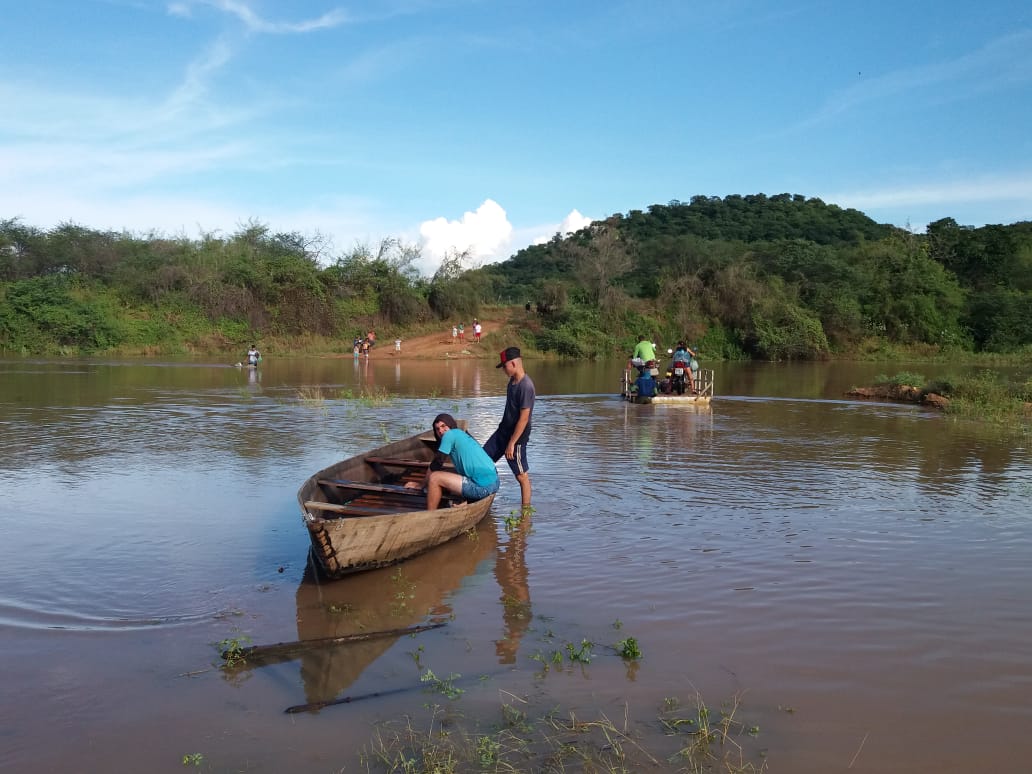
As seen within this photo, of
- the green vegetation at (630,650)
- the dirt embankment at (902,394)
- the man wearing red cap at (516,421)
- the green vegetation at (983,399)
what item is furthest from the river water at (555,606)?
the dirt embankment at (902,394)

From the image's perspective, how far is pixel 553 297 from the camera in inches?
1704

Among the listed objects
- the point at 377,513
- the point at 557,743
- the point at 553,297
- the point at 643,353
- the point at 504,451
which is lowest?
the point at 557,743

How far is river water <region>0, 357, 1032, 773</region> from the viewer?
4121 mm

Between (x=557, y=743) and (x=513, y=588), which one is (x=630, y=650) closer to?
(x=557, y=743)

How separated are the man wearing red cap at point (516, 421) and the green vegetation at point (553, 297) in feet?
103

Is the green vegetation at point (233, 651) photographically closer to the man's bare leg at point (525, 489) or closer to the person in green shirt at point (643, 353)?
the man's bare leg at point (525, 489)

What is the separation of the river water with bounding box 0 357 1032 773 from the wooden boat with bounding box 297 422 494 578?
0.71ft

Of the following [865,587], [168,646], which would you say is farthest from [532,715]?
[865,587]

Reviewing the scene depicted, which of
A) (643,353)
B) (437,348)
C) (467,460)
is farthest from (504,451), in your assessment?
(437,348)

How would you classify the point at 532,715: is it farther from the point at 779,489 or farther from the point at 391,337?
the point at 391,337

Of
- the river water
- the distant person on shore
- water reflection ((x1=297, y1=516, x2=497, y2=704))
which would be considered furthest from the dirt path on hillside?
water reflection ((x1=297, y1=516, x2=497, y2=704))

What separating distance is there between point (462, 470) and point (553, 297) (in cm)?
3616

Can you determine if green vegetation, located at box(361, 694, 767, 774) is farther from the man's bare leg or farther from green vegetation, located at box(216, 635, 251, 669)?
the man's bare leg

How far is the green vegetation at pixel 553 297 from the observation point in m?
39.2
